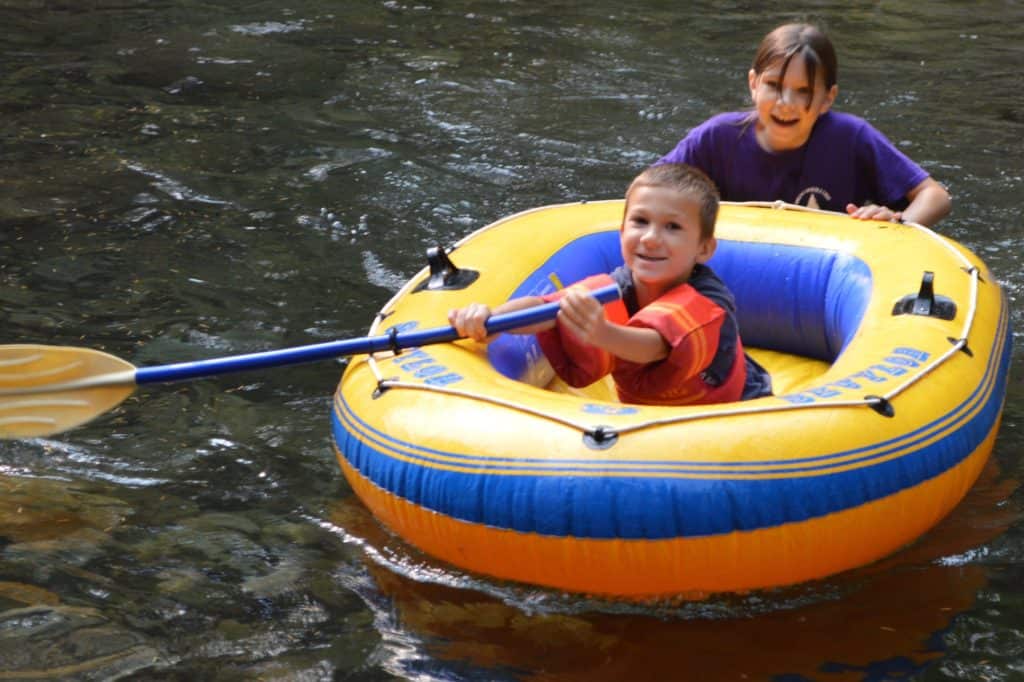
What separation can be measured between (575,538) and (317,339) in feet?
6.70

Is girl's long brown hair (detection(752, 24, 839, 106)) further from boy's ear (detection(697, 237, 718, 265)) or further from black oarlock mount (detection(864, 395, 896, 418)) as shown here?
black oarlock mount (detection(864, 395, 896, 418))

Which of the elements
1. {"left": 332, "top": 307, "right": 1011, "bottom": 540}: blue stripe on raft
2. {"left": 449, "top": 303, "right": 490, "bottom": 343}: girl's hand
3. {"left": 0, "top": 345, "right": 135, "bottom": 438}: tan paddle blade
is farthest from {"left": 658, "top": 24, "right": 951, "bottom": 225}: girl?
{"left": 0, "top": 345, "right": 135, "bottom": 438}: tan paddle blade

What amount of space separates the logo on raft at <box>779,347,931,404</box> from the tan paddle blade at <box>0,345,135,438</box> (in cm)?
161

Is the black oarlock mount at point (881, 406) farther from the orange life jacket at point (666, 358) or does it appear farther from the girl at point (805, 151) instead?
the girl at point (805, 151)

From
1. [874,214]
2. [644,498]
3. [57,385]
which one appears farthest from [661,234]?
[57,385]

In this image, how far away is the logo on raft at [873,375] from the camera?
3.07 metres

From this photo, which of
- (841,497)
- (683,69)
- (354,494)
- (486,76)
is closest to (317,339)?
(354,494)

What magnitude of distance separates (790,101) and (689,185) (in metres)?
1.26

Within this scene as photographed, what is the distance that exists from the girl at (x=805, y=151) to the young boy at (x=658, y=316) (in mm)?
1071

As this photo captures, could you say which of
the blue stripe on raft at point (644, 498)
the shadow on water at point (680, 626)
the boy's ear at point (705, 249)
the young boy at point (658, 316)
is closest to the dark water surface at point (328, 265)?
the shadow on water at point (680, 626)

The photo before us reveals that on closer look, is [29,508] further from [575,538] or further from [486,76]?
[486,76]

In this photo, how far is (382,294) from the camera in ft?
16.7

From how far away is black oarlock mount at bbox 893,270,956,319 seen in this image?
3.55 meters

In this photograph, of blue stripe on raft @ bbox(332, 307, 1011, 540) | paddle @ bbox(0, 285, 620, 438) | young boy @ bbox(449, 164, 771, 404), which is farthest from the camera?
paddle @ bbox(0, 285, 620, 438)
